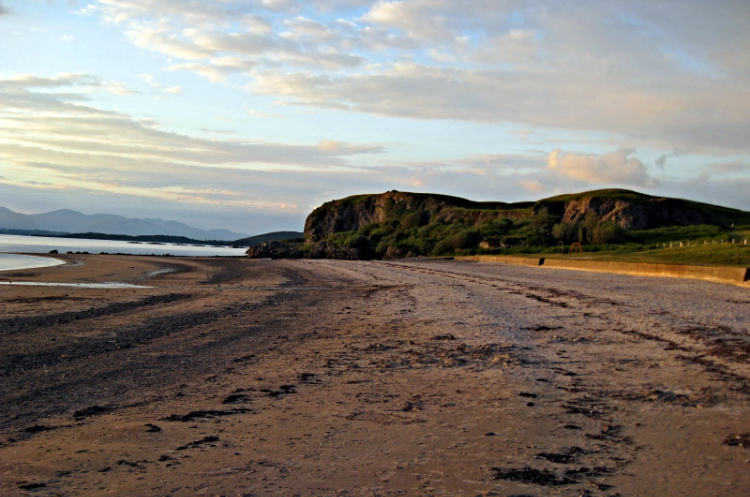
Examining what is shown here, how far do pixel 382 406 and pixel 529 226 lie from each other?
2453 inches

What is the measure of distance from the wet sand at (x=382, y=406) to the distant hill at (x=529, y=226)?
40.5 m

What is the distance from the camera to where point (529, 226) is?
65.5 metres

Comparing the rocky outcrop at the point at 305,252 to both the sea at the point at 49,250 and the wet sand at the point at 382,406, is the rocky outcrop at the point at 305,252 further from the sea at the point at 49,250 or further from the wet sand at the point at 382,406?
the wet sand at the point at 382,406

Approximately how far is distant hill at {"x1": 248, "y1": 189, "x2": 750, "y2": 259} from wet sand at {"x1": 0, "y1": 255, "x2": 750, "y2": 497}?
1596 inches

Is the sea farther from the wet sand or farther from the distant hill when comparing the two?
the wet sand

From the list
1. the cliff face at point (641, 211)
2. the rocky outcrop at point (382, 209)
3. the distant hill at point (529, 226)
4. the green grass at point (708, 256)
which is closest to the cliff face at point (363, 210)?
the rocky outcrop at point (382, 209)

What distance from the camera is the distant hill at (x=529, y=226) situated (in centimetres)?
5528

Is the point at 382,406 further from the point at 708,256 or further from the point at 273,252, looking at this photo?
the point at 273,252

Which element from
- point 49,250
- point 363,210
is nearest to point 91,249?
point 49,250

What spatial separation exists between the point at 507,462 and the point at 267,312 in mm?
9826

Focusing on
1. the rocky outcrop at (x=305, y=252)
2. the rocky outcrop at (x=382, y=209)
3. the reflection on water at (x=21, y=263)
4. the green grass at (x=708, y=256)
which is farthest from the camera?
the rocky outcrop at (x=382, y=209)

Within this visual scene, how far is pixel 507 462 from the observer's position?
3959 millimetres

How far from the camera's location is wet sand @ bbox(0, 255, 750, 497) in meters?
3.73

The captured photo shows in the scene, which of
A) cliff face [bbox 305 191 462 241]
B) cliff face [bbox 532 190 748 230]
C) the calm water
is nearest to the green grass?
cliff face [bbox 532 190 748 230]
